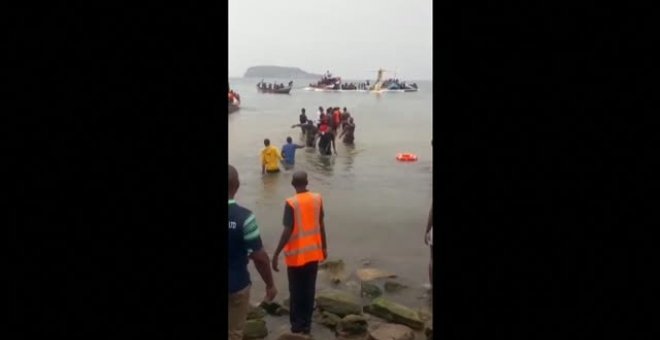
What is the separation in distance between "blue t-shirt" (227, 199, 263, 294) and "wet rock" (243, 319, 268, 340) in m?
1.22

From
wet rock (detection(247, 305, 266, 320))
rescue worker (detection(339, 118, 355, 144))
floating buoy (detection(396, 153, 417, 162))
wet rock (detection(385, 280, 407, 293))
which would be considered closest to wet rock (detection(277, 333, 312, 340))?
wet rock (detection(247, 305, 266, 320))

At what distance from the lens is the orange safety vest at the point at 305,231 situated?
4398 mm

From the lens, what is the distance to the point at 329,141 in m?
15.6

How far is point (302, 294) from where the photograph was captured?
15.4 ft

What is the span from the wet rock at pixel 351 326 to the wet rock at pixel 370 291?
0.72m

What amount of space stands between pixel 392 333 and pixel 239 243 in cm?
180

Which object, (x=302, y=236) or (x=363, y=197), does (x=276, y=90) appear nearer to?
(x=363, y=197)

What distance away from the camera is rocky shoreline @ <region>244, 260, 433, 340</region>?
15.8 ft

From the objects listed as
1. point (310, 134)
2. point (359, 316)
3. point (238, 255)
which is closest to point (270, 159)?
point (310, 134)

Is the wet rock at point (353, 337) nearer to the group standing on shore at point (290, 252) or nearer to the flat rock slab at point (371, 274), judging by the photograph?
the group standing on shore at point (290, 252)

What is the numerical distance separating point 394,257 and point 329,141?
29.2 ft

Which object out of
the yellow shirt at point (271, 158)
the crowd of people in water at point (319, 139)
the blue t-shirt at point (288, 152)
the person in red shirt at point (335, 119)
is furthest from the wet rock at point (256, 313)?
the person in red shirt at point (335, 119)

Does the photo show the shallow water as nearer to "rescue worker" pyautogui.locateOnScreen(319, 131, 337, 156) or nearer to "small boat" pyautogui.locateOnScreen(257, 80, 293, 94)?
"rescue worker" pyautogui.locateOnScreen(319, 131, 337, 156)
